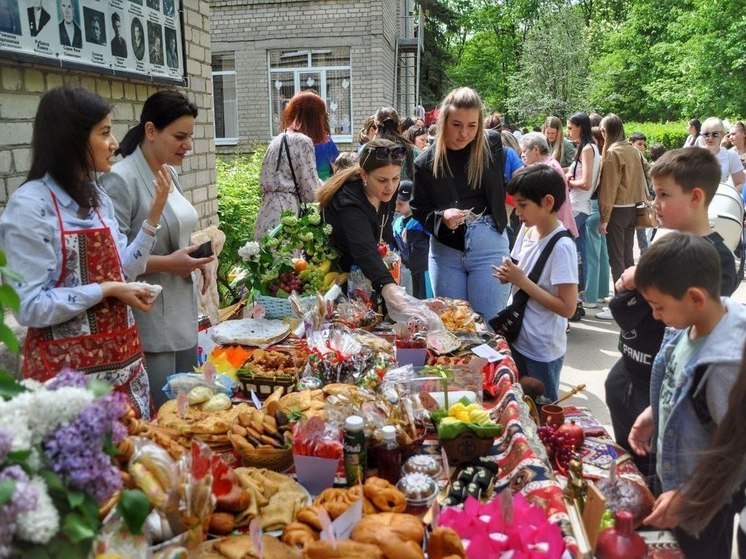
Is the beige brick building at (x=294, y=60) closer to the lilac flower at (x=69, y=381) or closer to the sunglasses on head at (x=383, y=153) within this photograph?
the sunglasses on head at (x=383, y=153)

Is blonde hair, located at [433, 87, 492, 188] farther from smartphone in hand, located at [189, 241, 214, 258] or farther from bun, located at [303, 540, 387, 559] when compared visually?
bun, located at [303, 540, 387, 559]

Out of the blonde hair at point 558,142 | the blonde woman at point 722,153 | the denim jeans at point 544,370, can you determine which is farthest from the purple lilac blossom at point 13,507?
the blonde woman at point 722,153

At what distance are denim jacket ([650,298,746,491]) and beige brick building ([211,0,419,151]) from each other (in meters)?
13.0

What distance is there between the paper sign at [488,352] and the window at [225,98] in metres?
13.3

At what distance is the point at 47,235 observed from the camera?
6.53ft

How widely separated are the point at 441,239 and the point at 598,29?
40.4 meters

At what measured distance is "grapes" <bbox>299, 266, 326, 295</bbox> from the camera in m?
3.38

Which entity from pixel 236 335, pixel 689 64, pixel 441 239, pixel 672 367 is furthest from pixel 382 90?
pixel 689 64

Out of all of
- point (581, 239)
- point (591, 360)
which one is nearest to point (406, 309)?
point (591, 360)

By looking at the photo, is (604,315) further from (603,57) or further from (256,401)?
(603,57)

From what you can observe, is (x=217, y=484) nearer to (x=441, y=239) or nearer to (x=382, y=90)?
(x=441, y=239)

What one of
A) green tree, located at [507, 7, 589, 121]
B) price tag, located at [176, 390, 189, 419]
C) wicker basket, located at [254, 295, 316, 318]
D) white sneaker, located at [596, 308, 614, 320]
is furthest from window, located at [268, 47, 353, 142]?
green tree, located at [507, 7, 589, 121]

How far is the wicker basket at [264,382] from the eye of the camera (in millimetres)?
2459

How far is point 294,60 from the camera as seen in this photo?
14586 millimetres
